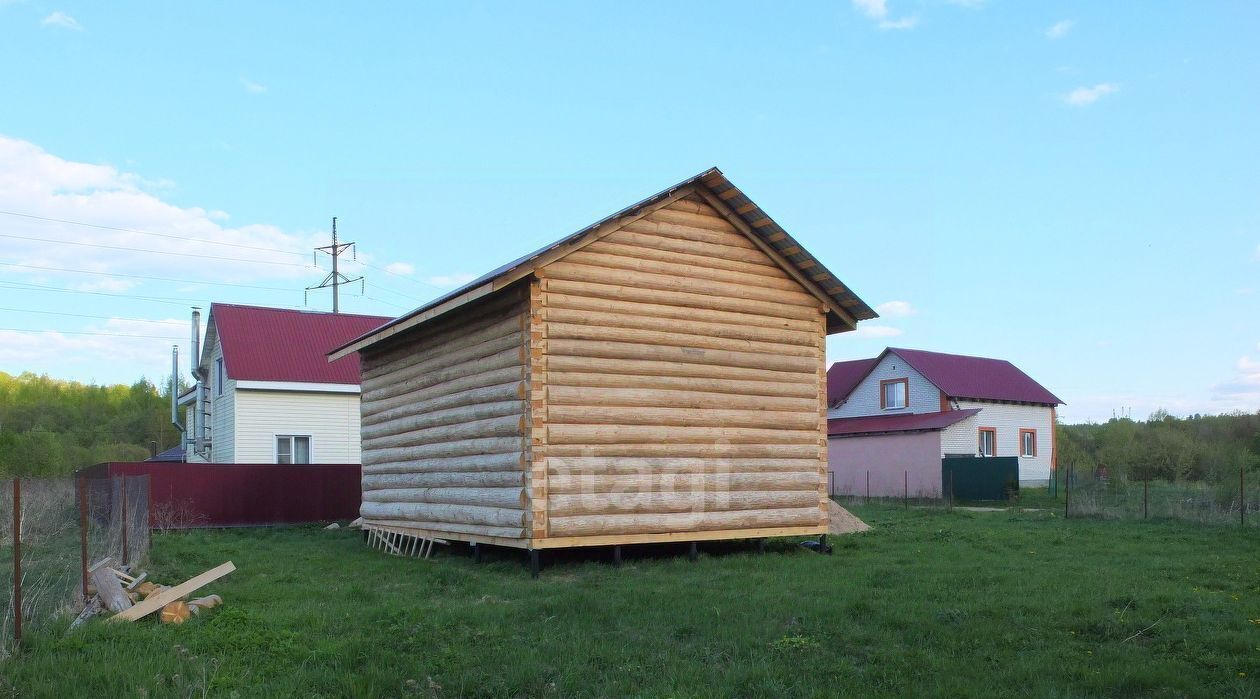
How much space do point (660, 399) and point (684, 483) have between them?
139cm

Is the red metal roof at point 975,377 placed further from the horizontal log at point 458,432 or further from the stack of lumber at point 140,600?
the stack of lumber at point 140,600

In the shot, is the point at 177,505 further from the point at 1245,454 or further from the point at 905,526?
the point at 1245,454

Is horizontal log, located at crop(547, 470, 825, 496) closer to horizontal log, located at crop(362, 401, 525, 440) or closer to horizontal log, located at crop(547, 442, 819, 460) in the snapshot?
horizontal log, located at crop(547, 442, 819, 460)

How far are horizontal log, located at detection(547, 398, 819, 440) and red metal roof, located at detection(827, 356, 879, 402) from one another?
28384 millimetres

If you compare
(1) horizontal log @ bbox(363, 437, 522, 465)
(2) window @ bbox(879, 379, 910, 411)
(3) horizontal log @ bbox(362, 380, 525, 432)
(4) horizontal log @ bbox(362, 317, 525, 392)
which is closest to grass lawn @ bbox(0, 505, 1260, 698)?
(1) horizontal log @ bbox(363, 437, 522, 465)

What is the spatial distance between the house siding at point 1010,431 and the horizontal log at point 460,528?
83.9 feet

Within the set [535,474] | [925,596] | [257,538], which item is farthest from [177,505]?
[925,596]

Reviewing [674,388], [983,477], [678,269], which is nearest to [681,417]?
[674,388]

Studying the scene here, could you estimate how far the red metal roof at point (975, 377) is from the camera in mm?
40750

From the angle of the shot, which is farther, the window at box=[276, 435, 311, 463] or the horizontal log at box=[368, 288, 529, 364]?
the window at box=[276, 435, 311, 463]

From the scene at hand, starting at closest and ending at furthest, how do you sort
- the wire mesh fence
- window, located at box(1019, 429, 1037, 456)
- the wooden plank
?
the wire mesh fence < the wooden plank < window, located at box(1019, 429, 1037, 456)

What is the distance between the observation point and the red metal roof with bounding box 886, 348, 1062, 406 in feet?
134

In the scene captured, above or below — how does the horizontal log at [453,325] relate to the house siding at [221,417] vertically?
above

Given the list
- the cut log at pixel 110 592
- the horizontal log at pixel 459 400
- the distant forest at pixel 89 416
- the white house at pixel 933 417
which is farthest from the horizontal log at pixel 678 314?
the distant forest at pixel 89 416
